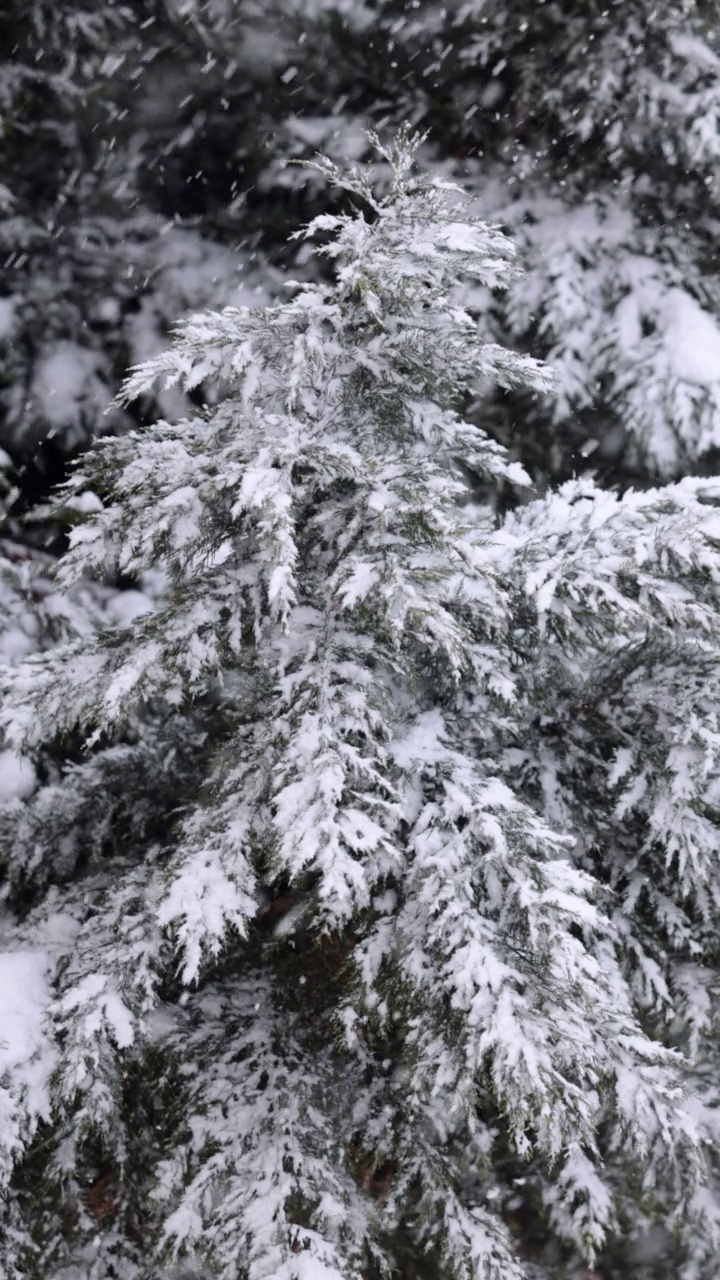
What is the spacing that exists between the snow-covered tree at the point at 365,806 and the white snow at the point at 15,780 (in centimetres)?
55

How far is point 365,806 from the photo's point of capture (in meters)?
1.83

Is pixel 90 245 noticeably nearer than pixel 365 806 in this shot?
No

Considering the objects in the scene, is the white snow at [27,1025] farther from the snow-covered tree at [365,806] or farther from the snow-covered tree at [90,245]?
the snow-covered tree at [90,245]

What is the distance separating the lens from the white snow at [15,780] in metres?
3.13

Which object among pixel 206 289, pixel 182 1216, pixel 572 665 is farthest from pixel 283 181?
pixel 182 1216

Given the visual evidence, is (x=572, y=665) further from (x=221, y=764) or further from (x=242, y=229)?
(x=242, y=229)

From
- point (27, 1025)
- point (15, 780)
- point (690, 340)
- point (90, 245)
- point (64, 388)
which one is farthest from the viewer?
point (90, 245)

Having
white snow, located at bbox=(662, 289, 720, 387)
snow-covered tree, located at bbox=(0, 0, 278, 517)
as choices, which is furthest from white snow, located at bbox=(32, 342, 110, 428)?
white snow, located at bbox=(662, 289, 720, 387)

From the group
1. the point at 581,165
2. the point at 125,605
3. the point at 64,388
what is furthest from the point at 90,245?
the point at 581,165

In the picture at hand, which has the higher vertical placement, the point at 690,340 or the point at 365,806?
the point at 690,340

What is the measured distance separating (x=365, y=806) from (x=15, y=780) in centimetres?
185

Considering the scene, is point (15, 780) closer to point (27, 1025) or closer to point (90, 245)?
point (27, 1025)

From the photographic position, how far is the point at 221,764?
2.06 meters

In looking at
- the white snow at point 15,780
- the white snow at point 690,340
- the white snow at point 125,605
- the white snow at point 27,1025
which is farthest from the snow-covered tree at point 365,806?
the white snow at point 690,340
